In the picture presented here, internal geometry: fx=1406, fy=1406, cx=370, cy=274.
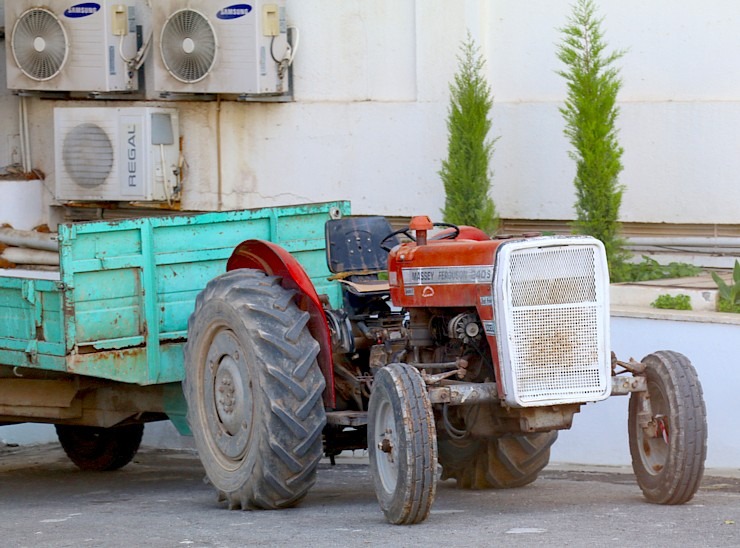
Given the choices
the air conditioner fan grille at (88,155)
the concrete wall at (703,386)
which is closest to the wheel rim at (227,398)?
the concrete wall at (703,386)

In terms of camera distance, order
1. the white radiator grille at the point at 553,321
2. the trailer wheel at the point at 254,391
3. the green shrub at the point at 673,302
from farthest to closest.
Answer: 1. the green shrub at the point at 673,302
2. the trailer wheel at the point at 254,391
3. the white radiator grille at the point at 553,321

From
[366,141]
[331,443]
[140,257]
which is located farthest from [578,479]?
[366,141]

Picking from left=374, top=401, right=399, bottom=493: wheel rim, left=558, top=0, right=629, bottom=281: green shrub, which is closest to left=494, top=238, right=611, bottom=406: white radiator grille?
left=374, top=401, right=399, bottom=493: wheel rim

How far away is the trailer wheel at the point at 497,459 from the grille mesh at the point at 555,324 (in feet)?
4.03

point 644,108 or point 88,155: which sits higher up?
point 644,108

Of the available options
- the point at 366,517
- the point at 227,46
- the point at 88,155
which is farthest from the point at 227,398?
the point at 88,155

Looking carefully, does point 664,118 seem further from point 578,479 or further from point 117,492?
point 117,492

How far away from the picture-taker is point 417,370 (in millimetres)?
6012

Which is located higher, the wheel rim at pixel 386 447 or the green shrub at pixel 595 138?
the green shrub at pixel 595 138

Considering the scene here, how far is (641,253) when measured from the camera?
32.9ft

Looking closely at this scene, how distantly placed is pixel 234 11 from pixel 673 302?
4.63 m

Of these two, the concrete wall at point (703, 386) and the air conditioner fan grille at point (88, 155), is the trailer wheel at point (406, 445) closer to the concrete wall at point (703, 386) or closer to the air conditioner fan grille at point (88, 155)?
the concrete wall at point (703, 386)

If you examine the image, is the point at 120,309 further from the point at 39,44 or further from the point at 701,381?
the point at 39,44

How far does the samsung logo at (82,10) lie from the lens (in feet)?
39.8
